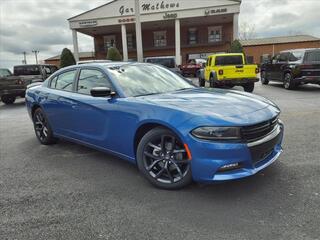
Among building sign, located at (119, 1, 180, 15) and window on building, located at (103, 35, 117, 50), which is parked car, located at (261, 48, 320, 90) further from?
window on building, located at (103, 35, 117, 50)

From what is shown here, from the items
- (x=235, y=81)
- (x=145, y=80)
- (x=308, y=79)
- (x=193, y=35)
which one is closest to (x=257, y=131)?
(x=145, y=80)

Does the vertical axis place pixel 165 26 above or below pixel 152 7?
below

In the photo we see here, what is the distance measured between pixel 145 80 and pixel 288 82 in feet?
37.3

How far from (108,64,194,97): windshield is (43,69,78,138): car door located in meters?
0.95

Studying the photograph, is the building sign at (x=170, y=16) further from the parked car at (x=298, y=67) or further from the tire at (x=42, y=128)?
the tire at (x=42, y=128)

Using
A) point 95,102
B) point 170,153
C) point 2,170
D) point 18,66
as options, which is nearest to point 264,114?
point 170,153

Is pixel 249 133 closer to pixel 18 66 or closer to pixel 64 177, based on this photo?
pixel 64 177

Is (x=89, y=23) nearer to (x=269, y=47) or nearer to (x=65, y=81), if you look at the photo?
(x=269, y=47)

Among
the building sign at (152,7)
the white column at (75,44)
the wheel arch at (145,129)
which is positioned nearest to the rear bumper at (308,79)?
the wheel arch at (145,129)

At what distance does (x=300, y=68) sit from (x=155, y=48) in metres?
26.9

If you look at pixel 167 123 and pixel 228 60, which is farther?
pixel 228 60

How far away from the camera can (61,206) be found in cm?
353

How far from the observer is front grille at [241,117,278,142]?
334 centimetres

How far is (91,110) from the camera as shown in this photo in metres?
4.60
